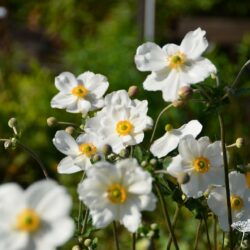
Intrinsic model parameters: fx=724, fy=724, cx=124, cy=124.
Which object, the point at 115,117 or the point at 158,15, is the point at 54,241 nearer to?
the point at 115,117

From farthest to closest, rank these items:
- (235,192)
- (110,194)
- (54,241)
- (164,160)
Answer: (235,192)
(164,160)
(110,194)
(54,241)

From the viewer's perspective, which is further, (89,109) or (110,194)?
(89,109)

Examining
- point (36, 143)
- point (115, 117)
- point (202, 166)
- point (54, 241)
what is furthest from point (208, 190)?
point (36, 143)

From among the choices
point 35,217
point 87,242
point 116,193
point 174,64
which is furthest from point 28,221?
point 174,64

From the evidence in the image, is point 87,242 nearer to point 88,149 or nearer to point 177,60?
point 88,149

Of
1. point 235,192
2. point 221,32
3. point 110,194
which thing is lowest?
point 221,32

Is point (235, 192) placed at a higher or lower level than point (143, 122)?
lower
